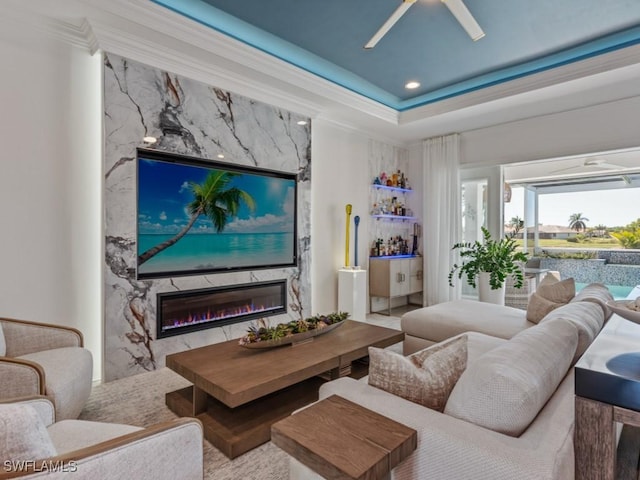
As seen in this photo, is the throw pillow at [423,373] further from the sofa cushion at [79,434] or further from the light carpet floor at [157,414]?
the sofa cushion at [79,434]

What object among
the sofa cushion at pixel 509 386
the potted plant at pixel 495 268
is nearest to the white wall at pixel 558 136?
the potted plant at pixel 495 268

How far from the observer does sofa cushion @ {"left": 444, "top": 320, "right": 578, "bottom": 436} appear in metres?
1.06

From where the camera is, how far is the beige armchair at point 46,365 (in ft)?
5.51

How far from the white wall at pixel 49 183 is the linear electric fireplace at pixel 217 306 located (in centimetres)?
54

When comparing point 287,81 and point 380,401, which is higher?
point 287,81

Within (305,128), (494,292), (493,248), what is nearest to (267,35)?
(305,128)

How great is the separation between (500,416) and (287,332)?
1.55 metres

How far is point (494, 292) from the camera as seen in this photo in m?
4.48

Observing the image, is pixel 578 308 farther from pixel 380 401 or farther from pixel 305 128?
pixel 305 128

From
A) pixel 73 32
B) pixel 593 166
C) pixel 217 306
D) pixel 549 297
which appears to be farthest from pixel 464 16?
pixel 593 166

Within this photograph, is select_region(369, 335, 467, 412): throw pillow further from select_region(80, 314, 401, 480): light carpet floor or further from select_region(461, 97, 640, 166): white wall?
select_region(461, 97, 640, 166): white wall

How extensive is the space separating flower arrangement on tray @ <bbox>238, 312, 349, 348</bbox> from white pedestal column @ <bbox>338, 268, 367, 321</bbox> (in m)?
1.70

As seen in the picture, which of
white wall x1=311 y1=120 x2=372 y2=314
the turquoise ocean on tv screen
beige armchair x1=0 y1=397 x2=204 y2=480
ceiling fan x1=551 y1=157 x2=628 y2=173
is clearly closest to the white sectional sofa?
beige armchair x1=0 y1=397 x2=204 y2=480

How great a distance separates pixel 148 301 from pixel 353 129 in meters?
3.49
